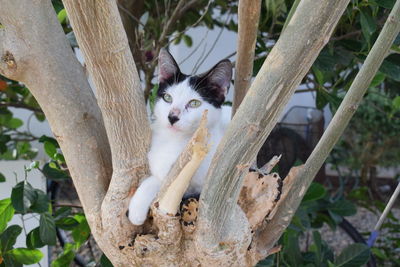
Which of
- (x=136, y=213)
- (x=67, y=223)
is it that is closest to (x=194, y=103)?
(x=136, y=213)

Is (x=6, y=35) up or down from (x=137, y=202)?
up

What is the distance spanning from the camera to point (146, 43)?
5.46ft

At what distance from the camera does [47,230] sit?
1.30 metres

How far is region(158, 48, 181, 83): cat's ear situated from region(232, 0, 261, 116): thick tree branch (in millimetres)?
164

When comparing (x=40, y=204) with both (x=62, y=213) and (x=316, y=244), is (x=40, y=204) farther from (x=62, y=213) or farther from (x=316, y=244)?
(x=316, y=244)

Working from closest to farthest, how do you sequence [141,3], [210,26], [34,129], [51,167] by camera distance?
1. [51,167]
2. [141,3]
3. [210,26]
4. [34,129]

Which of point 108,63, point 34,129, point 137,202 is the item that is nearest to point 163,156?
point 137,202

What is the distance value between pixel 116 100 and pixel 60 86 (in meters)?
0.14

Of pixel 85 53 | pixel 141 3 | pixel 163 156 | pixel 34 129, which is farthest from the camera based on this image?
pixel 34 129

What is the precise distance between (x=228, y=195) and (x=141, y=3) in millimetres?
996

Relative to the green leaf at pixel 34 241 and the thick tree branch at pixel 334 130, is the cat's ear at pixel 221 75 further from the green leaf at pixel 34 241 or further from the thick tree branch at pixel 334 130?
the green leaf at pixel 34 241

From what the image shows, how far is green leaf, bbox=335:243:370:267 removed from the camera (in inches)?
55.7

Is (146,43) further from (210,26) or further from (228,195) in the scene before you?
(228,195)

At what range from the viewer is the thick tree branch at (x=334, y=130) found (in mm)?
815
